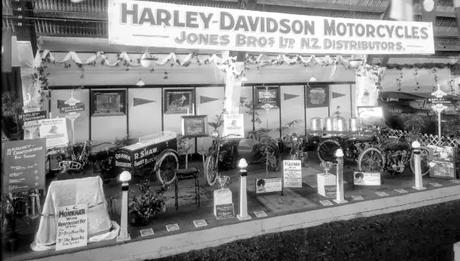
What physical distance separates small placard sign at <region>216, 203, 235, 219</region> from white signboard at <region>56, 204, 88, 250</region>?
2231 millimetres

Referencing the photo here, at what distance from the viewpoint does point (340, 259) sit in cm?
443

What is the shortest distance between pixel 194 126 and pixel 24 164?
4936 millimetres

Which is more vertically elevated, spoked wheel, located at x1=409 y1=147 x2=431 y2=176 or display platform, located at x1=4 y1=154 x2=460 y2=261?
spoked wheel, located at x1=409 y1=147 x2=431 y2=176

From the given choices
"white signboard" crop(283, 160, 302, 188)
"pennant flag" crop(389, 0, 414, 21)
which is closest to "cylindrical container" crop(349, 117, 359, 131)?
"pennant flag" crop(389, 0, 414, 21)

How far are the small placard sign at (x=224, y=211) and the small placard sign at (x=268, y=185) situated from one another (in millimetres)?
1293

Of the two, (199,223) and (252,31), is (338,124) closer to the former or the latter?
(252,31)

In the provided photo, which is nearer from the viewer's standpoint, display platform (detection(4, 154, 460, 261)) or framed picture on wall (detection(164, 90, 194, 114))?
display platform (detection(4, 154, 460, 261))

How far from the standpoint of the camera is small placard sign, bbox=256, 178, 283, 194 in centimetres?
668

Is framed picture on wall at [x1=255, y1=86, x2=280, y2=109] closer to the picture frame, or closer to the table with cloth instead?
the picture frame

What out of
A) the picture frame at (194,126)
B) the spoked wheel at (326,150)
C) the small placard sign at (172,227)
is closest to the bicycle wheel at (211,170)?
the picture frame at (194,126)

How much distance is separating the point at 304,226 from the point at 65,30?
915cm

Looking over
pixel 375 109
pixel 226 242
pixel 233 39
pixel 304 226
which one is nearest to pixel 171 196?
pixel 226 242

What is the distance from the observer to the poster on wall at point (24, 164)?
505cm

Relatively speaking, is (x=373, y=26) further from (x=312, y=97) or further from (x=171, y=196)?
(x=171, y=196)
